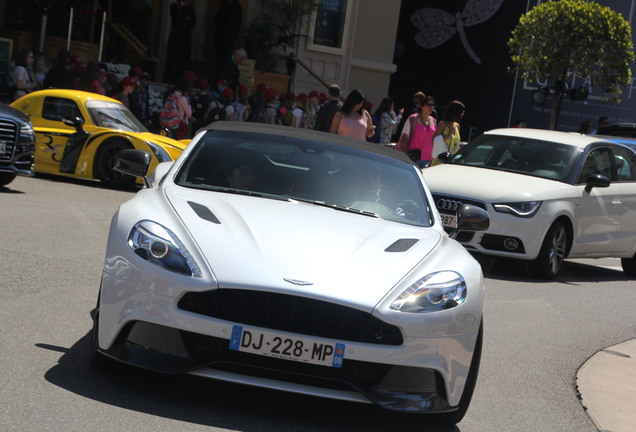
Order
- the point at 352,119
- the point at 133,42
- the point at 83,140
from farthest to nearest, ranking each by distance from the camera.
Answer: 1. the point at 133,42
2. the point at 83,140
3. the point at 352,119

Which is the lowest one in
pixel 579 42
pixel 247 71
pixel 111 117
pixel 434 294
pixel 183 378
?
pixel 183 378

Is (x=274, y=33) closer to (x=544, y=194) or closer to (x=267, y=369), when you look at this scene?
(x=544, y=194)

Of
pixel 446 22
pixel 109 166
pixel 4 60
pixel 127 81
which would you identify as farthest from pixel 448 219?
pixel 446 22

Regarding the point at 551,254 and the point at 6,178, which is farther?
the point at 6,178

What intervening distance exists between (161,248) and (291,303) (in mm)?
717

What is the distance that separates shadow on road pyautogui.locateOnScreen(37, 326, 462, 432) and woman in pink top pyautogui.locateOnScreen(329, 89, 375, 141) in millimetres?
8173

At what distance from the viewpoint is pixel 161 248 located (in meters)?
Answer: 5.25

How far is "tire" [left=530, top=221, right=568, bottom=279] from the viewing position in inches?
475

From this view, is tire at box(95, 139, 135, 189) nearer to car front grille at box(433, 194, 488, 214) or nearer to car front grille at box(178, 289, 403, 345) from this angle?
car front grille at box(433, 194, 488, 214)

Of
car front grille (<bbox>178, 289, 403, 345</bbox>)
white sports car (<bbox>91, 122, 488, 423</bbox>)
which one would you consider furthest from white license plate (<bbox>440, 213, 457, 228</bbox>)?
A: car front grille (<bbox>178, 289, 403, 345</bbox>)

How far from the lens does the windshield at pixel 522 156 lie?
509 inches

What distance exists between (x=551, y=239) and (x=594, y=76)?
19912 mm

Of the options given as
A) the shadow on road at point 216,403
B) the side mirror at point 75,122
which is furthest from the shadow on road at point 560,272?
the shadow on road at point 216,403

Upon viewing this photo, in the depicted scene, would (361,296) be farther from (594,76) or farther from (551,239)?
(594,76)
